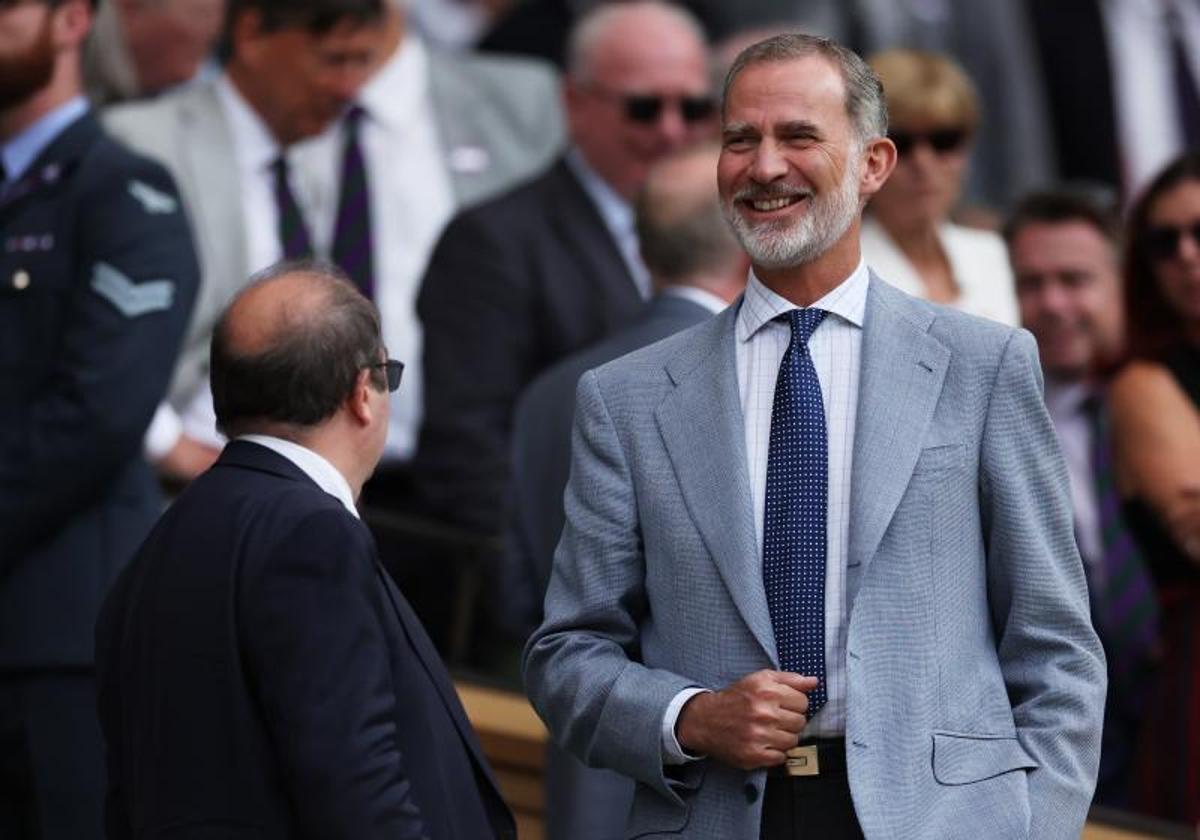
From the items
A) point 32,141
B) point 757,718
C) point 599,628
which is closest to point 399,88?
point 32,141

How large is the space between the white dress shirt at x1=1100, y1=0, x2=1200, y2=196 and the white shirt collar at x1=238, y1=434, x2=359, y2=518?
19.2 feet

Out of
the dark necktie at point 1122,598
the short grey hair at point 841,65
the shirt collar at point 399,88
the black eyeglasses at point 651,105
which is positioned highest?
the short grey hair at point 841,65

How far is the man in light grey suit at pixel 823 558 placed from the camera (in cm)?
398

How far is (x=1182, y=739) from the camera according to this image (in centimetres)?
611

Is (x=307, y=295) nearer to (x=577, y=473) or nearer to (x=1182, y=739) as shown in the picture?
(x=577, y=473)

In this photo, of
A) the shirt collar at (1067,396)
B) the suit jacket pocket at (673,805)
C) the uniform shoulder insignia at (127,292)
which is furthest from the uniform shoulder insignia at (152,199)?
the shirt collar at (1067,396)

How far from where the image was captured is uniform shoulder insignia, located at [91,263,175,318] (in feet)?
17.9

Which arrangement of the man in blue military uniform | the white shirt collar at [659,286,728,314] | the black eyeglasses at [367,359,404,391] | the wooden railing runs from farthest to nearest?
the wooden railing, the white shirt collar at [659,286,728,314], the man in blue military uniform, the black eyeglasses at [367,359,404,391]

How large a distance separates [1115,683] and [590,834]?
1.48 m

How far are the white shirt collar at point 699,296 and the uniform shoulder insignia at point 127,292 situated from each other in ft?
3.61

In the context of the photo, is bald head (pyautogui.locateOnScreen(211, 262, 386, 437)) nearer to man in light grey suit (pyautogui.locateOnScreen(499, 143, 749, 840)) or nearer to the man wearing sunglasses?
man in light grey suit (pyautogui.locateOnScreen(499, 143, 749, 840))

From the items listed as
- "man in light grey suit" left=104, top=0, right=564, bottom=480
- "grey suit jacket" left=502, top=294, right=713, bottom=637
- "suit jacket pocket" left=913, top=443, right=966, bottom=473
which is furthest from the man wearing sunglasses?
"suit jacket pocket" left=913, top=443, right=966, bottom=473

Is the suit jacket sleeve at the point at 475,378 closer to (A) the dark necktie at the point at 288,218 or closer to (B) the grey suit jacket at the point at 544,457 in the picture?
(A) the dark necktie at the point at 288,218

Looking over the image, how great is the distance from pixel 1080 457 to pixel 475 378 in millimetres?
1602
